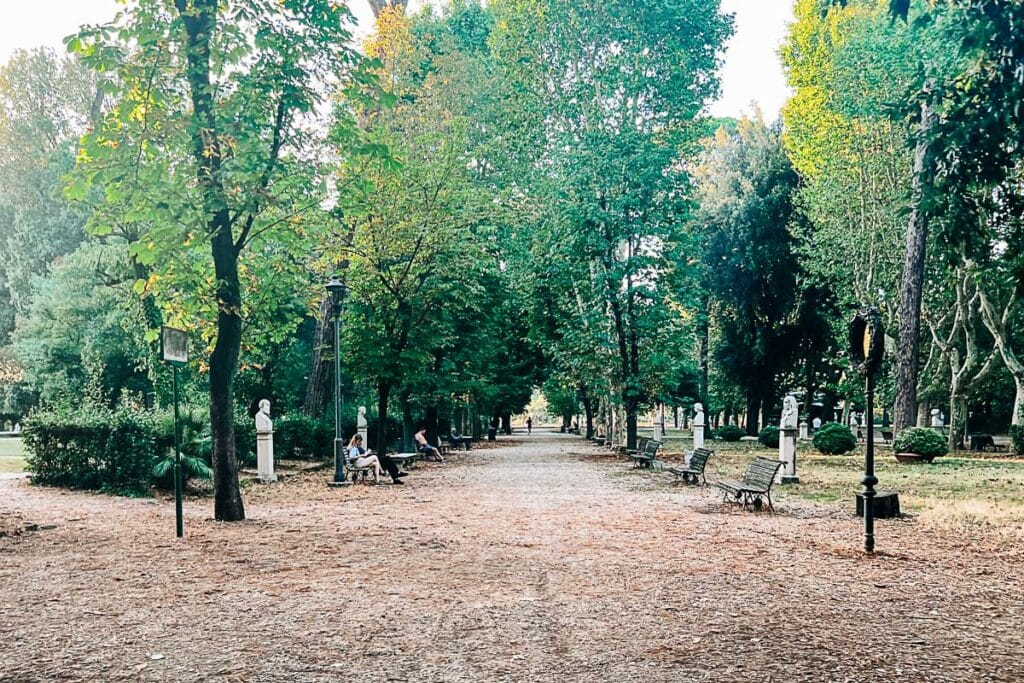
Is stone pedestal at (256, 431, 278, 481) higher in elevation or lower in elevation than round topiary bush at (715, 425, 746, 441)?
higher

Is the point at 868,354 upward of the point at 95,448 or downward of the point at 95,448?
upward

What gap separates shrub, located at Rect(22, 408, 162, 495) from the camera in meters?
14.3

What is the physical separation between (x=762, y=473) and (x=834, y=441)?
670 inches

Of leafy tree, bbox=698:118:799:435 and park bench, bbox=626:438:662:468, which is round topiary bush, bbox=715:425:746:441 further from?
park bench, bbox=626:438:662:468

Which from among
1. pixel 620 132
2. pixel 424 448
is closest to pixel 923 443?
pixel 620 132

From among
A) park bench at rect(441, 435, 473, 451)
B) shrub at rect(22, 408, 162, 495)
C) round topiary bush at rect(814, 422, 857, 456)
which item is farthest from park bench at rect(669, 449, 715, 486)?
park bench at rect(441, 435, 473, 451)

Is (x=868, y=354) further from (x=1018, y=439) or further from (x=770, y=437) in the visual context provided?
(x=770, y=437)

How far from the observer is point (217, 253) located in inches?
436

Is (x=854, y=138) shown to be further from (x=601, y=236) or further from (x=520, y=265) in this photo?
(x=520, y=265)

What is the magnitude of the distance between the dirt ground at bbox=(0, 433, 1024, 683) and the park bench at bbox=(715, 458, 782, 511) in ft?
1.74

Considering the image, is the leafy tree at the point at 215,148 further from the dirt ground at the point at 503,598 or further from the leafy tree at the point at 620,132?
the leafy tree at the point at 620,132

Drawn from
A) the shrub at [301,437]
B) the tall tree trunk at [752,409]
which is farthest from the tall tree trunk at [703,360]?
the shrub at [301,437]

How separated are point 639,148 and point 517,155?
Answer: 6.21 metres

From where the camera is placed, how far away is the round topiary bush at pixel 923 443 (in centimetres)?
2377
